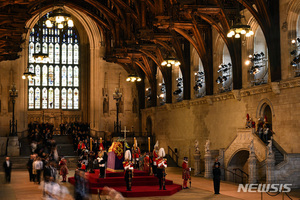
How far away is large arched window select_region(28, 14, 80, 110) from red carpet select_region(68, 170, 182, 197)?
26120 mm

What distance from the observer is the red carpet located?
1897 centimetres

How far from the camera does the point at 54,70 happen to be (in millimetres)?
48875

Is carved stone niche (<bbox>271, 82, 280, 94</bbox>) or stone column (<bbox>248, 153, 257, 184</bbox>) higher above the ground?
carved stone niche (<bbox>271, 82, 280, 94</bbox>)

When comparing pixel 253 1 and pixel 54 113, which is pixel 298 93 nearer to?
pixel 253 1

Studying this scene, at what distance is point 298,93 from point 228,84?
26.0 feet

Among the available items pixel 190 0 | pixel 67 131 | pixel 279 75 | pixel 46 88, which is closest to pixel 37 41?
pixel 46 88

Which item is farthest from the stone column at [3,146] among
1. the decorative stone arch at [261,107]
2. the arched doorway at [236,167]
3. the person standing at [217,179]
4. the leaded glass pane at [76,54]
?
the person standing at [217,179]

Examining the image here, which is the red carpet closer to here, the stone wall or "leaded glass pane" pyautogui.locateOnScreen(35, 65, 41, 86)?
the stone wall

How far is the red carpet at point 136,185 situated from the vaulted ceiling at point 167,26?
810cm

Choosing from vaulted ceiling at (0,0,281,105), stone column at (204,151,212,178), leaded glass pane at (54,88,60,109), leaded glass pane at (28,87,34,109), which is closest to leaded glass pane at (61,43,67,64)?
leaded glass pane at (54,88,60,109)

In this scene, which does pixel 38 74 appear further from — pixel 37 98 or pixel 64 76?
pixel 64 76

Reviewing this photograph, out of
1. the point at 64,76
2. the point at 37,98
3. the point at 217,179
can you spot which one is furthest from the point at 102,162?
the point at 64,76

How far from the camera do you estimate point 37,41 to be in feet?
159

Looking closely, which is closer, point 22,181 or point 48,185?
point 48,185
